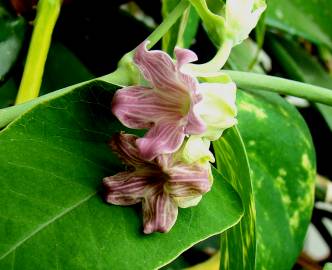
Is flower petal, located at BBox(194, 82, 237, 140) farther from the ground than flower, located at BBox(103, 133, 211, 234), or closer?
farther from the ground

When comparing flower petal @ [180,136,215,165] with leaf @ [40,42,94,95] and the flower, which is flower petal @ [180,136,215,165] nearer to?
the flower

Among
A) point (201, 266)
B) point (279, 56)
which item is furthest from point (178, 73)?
point (279, 56)

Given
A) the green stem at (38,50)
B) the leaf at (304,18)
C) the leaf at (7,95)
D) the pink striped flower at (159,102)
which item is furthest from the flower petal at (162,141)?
the leaf at (304,18)

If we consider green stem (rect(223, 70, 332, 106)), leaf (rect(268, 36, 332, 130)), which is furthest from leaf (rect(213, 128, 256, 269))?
leaf (rect(268, 36, 332, 130))

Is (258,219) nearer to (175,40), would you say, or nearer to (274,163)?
(274,163)

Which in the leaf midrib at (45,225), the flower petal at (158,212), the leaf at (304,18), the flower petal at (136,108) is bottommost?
the leaf at (304,18)

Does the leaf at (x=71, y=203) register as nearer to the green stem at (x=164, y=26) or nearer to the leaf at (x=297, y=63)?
the green stem at (x=164, y=26)
